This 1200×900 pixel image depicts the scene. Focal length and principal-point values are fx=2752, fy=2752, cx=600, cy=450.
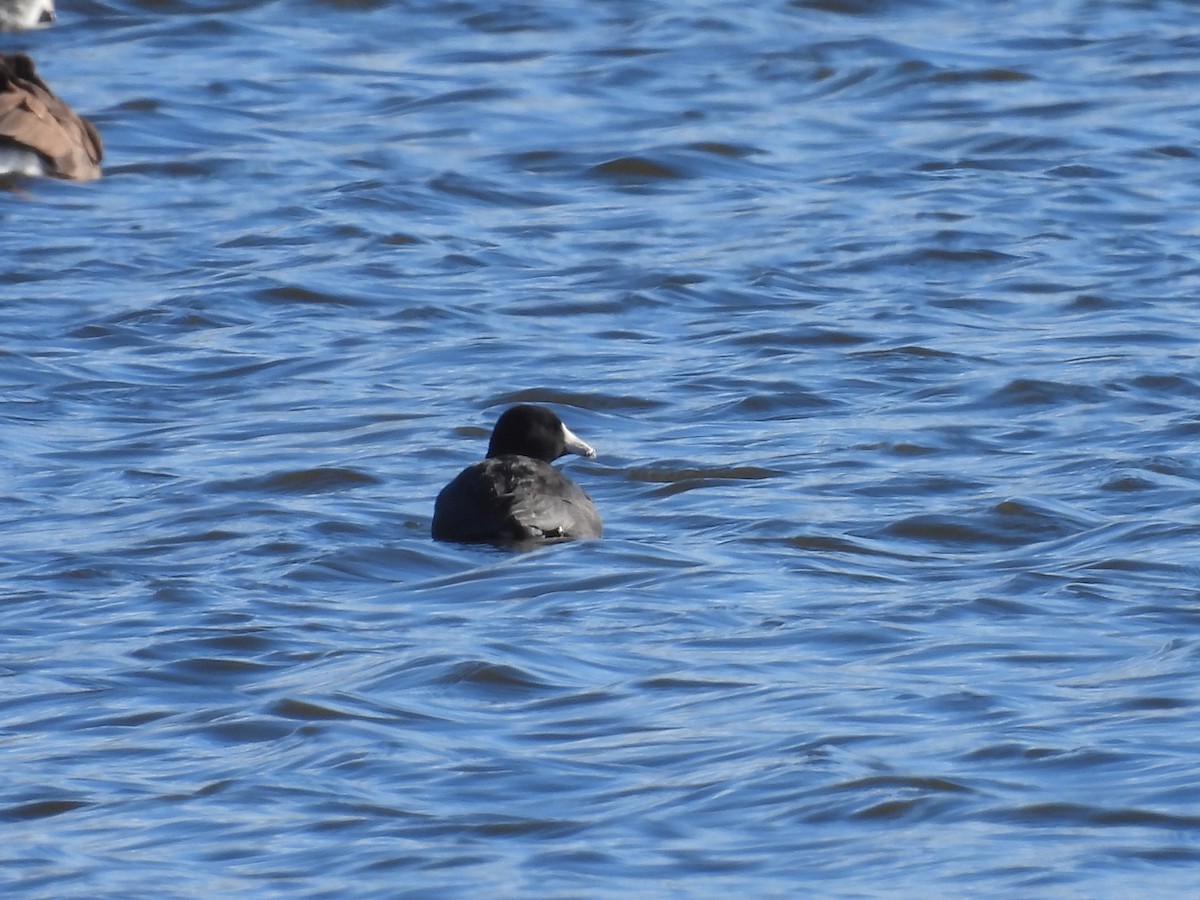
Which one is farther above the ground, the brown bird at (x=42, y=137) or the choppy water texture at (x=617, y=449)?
the brown bird at (x=42, y=137)

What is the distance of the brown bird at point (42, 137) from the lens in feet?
54.8

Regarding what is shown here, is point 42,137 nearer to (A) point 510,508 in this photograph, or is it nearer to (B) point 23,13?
(B) point 23,13

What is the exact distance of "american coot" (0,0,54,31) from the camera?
20.0 meters

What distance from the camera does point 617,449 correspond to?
11867mm

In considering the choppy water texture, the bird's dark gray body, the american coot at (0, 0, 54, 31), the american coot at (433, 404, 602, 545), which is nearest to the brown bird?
the choppy water texture

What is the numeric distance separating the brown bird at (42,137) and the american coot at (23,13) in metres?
2.94

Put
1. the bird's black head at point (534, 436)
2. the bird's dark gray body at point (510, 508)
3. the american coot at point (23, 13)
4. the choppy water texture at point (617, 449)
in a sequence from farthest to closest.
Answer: the american coot at point (23, 13), the bird's black head at point (534, 436), the bird's dark gray body at point (510, 508), the choppy water texture at point (617, 449)

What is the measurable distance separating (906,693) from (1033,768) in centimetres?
85

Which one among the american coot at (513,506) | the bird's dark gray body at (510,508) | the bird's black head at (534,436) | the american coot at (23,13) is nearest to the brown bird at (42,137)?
the american coot at (23,13)

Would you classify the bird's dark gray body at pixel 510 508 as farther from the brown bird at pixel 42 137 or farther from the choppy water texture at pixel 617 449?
the brown bird at pixel 42 137

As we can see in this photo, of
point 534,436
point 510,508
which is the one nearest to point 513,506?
point 510,508

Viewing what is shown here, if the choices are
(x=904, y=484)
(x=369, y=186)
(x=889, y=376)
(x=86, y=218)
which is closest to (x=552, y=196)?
(x=369, y=186)

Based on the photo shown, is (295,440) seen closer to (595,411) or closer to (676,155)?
(595,411)

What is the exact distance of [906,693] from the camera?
8117mm
